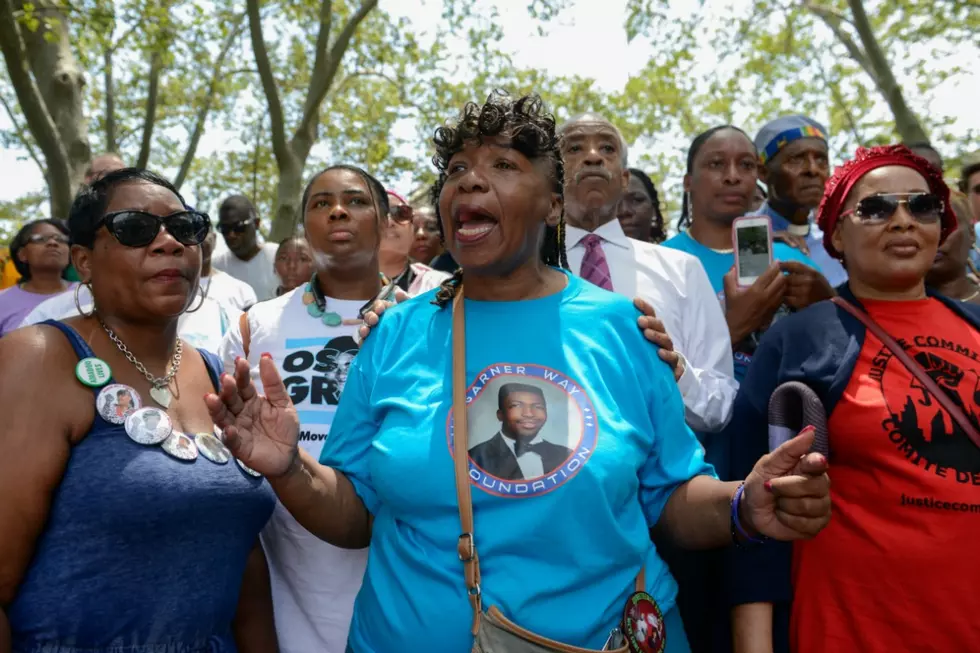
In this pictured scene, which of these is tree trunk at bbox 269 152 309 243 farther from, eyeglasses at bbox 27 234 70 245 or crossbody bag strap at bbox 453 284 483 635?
crossbody bag strap at bbox 453 284 483 635

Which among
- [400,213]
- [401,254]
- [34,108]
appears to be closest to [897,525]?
[400,213]

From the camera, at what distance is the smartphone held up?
380cm

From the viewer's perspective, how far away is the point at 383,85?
82.8ft

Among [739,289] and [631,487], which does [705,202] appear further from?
[631,487]

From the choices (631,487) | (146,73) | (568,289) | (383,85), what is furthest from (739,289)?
(383,85)

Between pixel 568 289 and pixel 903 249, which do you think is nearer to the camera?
pixel 568 289

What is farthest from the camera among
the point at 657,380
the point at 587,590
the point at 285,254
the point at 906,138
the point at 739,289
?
the point at 906,138

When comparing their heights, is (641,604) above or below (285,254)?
below

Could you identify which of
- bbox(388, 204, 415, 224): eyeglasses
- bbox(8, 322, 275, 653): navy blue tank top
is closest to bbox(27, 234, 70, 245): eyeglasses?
bbox(388, 204, 415, 224): eyeglasses

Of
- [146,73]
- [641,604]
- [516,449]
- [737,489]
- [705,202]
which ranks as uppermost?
[146,73]

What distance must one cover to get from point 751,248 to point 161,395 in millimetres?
2562

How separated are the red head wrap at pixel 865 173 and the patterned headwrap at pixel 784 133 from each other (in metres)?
1.80

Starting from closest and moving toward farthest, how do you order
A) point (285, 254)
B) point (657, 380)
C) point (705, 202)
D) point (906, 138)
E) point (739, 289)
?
point (657, 380), point (739, 289), point (705, 202), point (285, 254), point (906, 138)

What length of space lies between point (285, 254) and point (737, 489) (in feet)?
21.9
